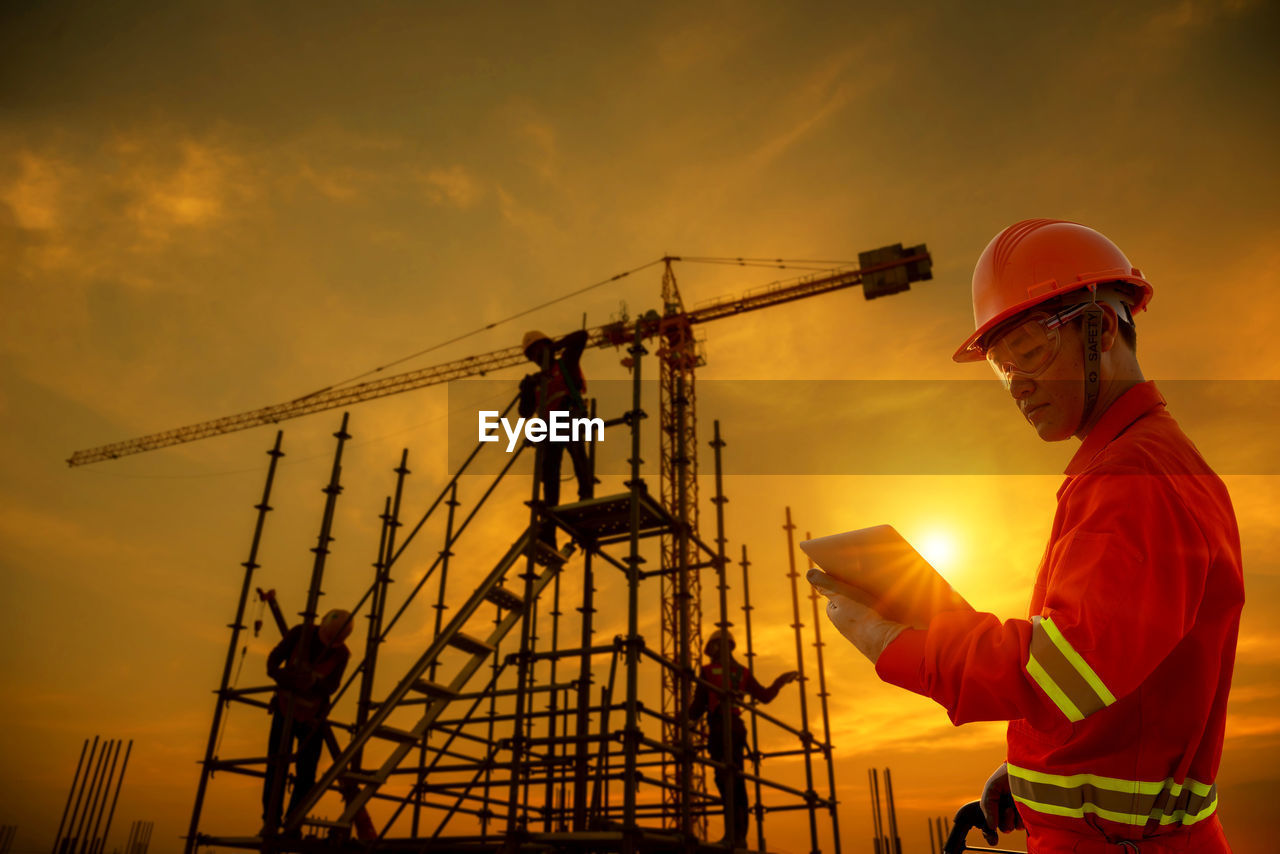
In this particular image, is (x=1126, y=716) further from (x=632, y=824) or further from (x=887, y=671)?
(x=632, y=824)

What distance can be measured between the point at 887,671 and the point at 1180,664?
22.0 inches

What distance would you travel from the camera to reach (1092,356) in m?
1.80

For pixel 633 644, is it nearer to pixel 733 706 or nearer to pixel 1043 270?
pixel 733 706

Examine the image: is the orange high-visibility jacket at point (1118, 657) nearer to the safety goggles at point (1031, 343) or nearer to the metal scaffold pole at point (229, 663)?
the safety goggles at point (1031, 343)

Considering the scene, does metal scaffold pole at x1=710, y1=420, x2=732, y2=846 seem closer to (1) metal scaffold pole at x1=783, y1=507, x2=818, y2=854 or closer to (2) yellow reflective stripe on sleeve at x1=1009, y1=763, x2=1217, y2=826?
(1) metal scaffold pole at x1=783, y1=507, x2=818, y2=854

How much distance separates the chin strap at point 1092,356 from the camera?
5.89ft

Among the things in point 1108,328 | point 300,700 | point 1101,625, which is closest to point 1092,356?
point 1108,328

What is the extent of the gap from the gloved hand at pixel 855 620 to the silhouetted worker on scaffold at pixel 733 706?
8.93 metres

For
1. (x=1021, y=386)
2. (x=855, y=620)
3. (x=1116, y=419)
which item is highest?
(x=1021, y=386)

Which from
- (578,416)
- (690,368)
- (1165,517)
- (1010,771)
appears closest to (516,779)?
(578,416)

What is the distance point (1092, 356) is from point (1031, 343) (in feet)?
0.44

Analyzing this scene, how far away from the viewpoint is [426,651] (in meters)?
8.97

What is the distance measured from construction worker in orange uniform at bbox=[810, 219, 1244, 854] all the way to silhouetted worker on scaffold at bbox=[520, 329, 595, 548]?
7.99 metres

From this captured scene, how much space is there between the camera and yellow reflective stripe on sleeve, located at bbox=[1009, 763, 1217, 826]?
1468 mm
